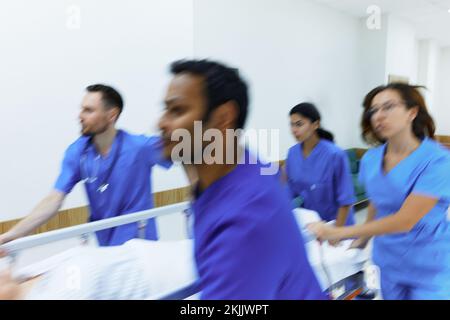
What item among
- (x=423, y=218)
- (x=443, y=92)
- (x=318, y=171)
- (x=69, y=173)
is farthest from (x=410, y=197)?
(x=443, y=92)

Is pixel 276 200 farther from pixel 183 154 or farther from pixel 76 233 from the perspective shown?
pixel 76 233

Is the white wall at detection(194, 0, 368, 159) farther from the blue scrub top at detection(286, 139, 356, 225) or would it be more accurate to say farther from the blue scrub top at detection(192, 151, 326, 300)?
the blue scrub top at detection(192, 151, 326, 300)

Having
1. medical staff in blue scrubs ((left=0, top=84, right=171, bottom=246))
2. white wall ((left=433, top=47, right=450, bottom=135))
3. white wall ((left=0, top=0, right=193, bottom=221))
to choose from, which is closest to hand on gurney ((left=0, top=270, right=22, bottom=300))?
medical staff in blue scrubs ((left=0, top=84, right=171, bottom=246))

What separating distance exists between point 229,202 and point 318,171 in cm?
156

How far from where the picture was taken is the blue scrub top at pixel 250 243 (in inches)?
26.0

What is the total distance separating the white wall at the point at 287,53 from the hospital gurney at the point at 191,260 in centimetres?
177

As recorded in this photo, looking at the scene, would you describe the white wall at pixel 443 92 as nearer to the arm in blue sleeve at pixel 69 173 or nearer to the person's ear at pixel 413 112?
the person's ear at pixel 413 112

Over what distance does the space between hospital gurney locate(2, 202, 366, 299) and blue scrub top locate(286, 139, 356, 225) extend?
132mm

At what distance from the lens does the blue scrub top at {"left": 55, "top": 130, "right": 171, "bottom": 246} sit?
1.79 metres

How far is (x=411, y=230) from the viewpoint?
4.42 feet

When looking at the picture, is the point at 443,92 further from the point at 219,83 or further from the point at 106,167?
the point at 219,83

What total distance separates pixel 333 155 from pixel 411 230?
2.69 feet

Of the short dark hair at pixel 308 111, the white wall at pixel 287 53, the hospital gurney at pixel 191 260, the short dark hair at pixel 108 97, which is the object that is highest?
the white wall at pixel 287 53

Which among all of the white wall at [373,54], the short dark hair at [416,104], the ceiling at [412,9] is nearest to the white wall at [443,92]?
the ceiling at [412,9]
